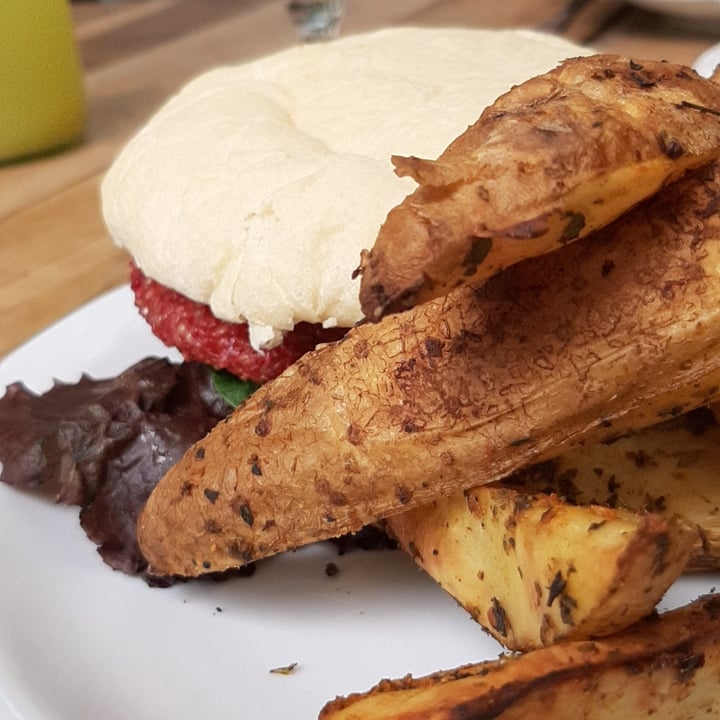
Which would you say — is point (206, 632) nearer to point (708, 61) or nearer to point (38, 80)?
point (708, 61)

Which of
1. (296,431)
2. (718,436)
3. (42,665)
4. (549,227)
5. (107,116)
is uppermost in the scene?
(549,227)

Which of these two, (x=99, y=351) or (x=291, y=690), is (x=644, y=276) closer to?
(x=291, y=690)

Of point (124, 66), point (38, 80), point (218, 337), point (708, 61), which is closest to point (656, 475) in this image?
point (218, 337)

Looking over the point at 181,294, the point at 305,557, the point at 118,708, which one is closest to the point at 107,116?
the point at 181,294

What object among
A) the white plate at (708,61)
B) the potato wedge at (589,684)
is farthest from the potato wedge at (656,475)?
the white plate at (708,61)

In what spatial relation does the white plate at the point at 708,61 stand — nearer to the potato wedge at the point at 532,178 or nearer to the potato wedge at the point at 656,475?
the potato wedge at the point at 656,475

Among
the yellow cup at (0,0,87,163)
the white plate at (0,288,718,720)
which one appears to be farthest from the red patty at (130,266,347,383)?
the yellow cup at (0,0,87,163)
